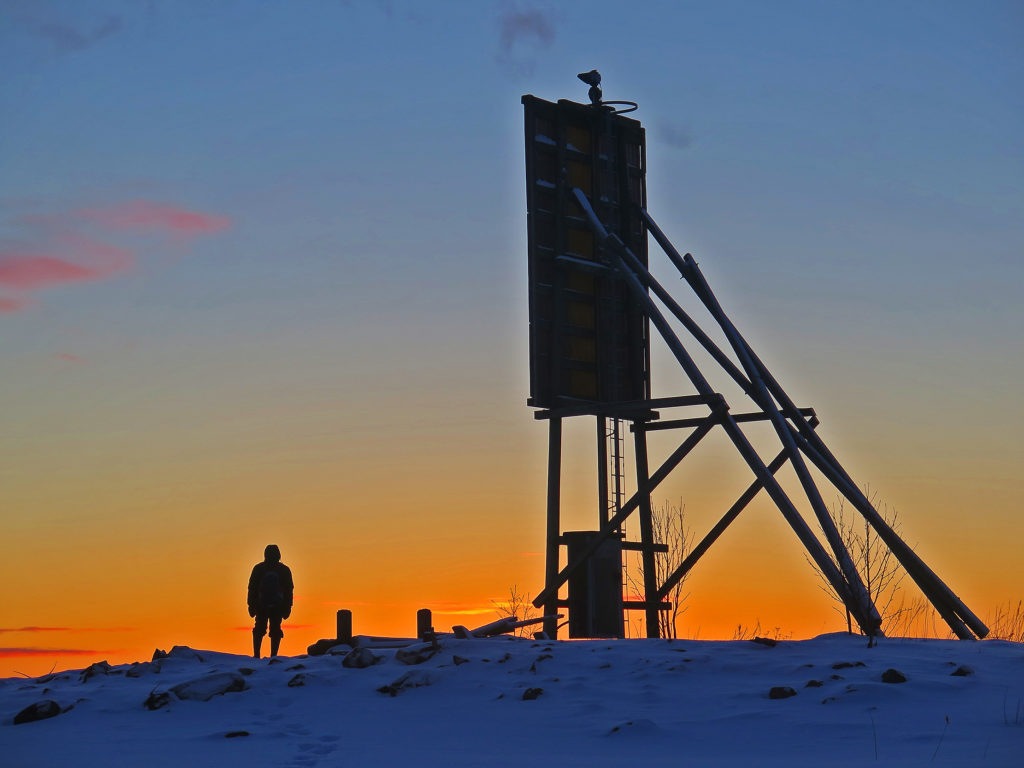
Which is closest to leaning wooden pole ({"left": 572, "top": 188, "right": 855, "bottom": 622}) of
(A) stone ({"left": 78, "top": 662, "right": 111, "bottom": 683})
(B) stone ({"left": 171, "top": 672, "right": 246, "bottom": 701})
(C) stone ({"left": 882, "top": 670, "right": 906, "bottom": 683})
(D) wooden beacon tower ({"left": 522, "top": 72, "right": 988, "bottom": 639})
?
(D) wooden beacon tower ({"left": 522, "top": 72, "right": 988, "bottom": 639})

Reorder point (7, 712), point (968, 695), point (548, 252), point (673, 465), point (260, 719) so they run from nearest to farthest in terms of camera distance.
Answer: point (968, 695)
point (260, 719)
point (7, 712)
point (673, 465)
point (548, 252)

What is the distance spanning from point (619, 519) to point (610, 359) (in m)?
3.70

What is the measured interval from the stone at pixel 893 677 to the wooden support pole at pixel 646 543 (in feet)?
30.3

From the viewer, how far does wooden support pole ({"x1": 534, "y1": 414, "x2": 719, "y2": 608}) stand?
20006 mm

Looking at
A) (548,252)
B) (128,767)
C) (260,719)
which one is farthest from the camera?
(548,252)

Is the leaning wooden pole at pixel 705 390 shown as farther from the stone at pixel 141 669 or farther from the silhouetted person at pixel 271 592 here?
the stone at pixel 141 669

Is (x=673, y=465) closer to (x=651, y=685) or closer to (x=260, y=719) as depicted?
(x=651, y=685)

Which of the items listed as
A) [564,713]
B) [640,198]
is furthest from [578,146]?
[564,713]

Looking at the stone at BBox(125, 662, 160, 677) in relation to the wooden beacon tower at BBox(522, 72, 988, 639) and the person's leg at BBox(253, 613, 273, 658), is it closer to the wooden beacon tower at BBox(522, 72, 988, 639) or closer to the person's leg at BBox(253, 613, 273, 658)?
the person's leg at BBox(253, 613, 273, 658)

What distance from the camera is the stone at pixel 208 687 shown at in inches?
521

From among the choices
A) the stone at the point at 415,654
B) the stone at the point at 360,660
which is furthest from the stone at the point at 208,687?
the stone at the point at 415,654

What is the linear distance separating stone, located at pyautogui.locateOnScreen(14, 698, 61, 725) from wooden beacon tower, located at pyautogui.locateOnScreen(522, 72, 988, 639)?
353 inches

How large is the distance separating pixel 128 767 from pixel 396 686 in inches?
137

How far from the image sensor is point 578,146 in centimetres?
2280
